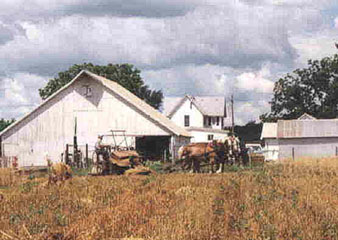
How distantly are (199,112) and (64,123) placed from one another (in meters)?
42.3

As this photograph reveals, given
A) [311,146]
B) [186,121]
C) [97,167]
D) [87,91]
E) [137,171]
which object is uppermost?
[87,91]

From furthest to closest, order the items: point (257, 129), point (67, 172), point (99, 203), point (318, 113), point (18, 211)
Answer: point (257, 129), point (318, 113), point (67, 172), point (99, 203), point (18, 211)

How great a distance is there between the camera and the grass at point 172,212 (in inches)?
395

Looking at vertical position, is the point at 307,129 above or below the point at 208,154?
above

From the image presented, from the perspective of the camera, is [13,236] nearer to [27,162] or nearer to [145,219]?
[145,219]

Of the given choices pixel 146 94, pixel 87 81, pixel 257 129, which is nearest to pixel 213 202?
pixel 87 81

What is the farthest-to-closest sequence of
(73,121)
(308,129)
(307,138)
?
(308,129), (307,138), (73,121)

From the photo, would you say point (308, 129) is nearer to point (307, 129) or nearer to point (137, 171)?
point (307, 129)

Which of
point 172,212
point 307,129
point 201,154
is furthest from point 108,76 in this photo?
point 172,212

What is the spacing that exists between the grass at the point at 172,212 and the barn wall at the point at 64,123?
83.5 feet

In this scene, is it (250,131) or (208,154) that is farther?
(250,131)

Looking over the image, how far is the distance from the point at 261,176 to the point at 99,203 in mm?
10816

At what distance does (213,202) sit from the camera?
1443 cm

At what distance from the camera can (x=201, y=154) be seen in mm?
31031
